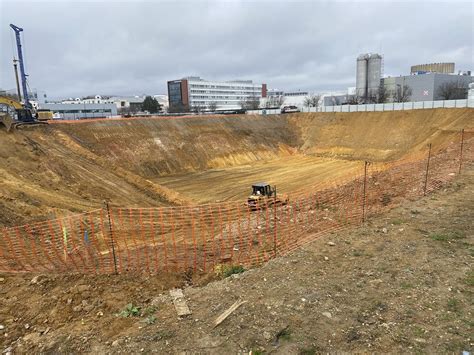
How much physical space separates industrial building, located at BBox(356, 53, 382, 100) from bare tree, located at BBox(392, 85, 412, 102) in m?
9.91

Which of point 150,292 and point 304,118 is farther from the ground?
point 304,118

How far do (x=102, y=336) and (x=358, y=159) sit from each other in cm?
4075

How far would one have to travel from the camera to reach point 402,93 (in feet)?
306

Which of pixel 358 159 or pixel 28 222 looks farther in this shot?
pixel 358 159

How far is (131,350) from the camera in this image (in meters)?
6.29

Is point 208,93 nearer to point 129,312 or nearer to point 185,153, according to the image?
point 185,153

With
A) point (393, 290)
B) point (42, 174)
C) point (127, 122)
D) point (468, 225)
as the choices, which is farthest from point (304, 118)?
point (393, 290)

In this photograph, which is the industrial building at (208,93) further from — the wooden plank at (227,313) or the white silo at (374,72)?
the wooden plank at (227,313)

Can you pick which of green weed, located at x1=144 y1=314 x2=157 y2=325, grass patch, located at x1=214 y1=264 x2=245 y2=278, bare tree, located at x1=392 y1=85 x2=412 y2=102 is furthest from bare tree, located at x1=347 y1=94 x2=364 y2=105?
green weed, located at x1=144 y1=314 x2=157 y2=325

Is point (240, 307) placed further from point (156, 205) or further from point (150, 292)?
point (156, 205)

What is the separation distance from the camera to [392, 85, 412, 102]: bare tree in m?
89.7

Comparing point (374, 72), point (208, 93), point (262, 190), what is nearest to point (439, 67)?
point (374, 72)

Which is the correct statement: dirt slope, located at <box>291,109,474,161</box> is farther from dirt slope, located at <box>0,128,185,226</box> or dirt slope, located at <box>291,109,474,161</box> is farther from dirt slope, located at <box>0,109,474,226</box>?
dirt slope, located at <box>0,128,185,226</box>

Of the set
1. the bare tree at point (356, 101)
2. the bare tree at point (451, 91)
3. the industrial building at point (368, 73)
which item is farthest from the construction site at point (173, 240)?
the industrial building at point (368, 73)
